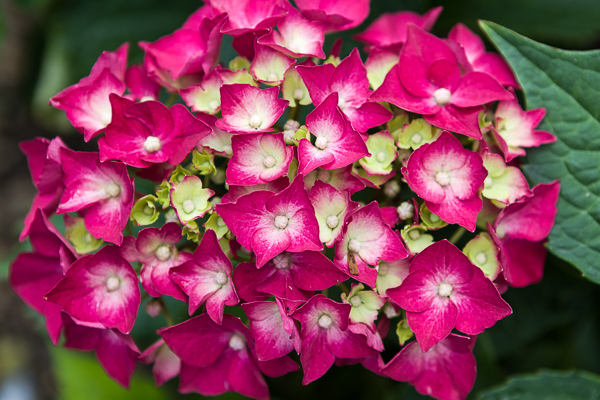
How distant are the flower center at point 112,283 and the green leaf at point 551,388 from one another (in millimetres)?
686

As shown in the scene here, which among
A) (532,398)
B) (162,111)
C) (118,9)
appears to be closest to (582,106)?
(532,398)

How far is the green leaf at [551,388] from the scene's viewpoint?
1.03 metres

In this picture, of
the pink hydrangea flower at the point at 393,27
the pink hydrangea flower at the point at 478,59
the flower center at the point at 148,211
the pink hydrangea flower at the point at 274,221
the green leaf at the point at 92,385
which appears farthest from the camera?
the green leaf at the point at 92,385

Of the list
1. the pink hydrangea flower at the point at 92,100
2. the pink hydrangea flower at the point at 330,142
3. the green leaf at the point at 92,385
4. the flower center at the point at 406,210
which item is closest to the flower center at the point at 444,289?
the flower center at the point at 406,210

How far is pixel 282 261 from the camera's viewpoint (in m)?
0.79

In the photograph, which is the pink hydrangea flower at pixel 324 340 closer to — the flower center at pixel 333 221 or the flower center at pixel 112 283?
the flower center at pixel 333 221

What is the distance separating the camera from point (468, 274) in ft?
2.54

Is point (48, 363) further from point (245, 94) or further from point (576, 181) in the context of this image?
point (576, 181)

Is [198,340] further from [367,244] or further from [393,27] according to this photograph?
[393,27]

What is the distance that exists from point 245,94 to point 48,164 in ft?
1.10

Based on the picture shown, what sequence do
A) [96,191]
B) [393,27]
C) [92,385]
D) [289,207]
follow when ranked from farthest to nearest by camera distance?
[92,385] → [393,27] → [96,191] → [289,207]

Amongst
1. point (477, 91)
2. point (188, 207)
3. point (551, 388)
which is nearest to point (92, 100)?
point (188, 207)

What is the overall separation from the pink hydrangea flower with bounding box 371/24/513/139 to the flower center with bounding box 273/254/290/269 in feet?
0.92

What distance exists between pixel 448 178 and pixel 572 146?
260 mm
